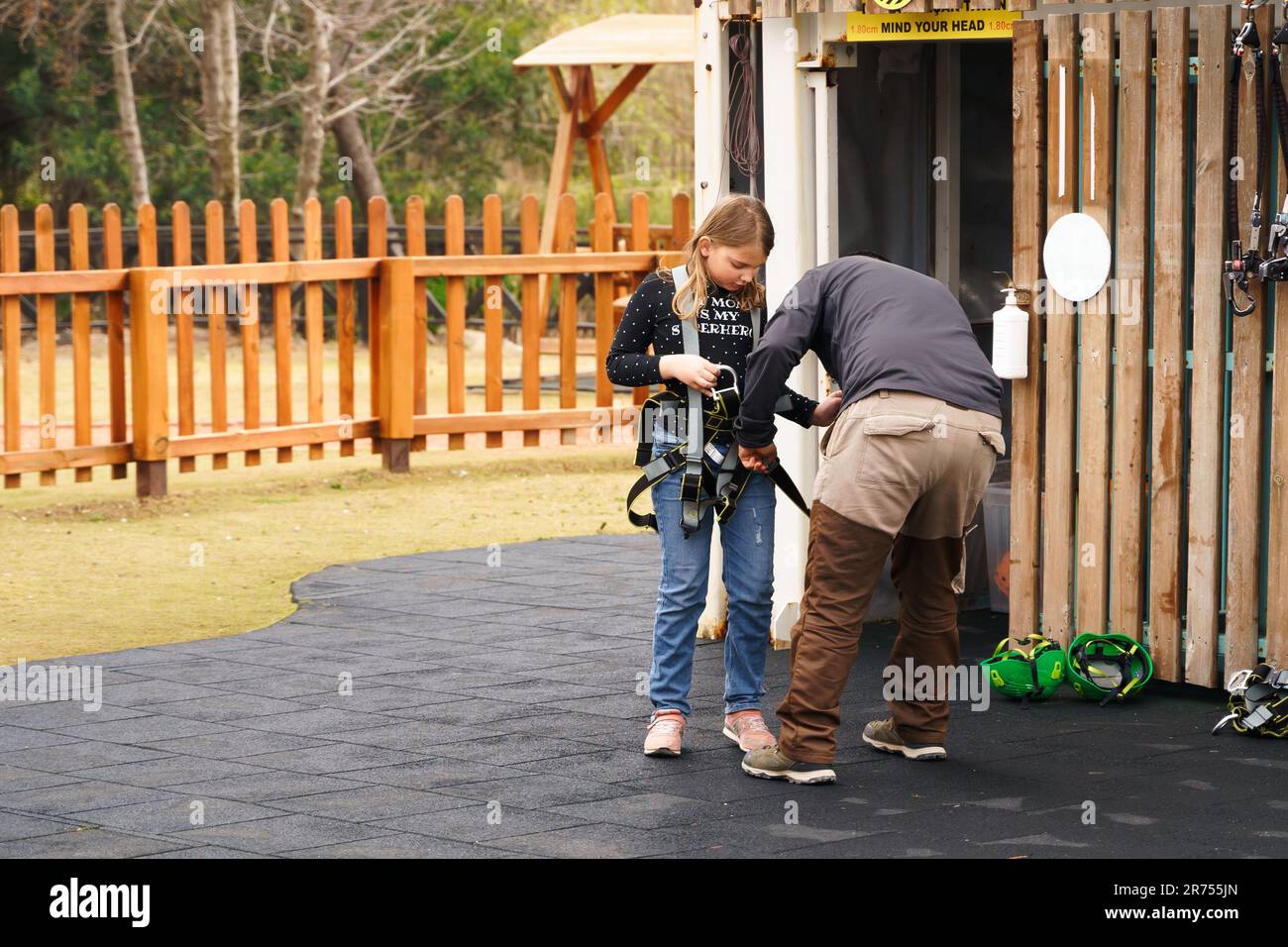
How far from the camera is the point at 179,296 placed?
12070 millimetres

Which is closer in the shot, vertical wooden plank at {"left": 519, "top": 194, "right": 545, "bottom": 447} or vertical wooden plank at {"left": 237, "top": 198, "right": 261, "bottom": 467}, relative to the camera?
vertical wooden plank at {"left": 237, "top": 198, "right": 261, "bottom": 467}

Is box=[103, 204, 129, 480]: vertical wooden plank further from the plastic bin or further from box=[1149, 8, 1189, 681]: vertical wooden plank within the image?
box=[1149, 8, 1189, 681]: vertical wooden plank

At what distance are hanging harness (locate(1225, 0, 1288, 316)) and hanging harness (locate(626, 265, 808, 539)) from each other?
62.4 inches

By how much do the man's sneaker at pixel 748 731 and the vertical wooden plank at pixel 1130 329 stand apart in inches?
59.5

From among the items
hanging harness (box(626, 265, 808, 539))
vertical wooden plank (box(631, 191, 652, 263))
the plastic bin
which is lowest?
the plastic bin

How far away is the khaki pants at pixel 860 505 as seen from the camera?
573 cm

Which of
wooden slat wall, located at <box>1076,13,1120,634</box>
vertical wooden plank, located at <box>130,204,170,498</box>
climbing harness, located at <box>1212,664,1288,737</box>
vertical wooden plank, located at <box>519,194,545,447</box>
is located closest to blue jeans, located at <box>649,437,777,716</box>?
wooden slat wall, located at <box>1076,13,1120,634</box>

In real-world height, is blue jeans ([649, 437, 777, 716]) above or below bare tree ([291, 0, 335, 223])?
below

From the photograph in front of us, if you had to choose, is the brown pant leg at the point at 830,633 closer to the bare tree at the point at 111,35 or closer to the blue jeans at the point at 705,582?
the blue jeans at the point at 705,582

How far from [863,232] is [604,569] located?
7.49 ft

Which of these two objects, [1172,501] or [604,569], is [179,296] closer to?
[604,569]

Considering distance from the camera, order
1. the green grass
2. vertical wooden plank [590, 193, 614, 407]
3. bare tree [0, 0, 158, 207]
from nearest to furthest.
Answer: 1. the green grass
2. vertical wooden plank [590, 193, 614, 407]
3. bare tree [0, 0, 158, 207]

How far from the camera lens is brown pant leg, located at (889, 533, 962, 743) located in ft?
20.0
